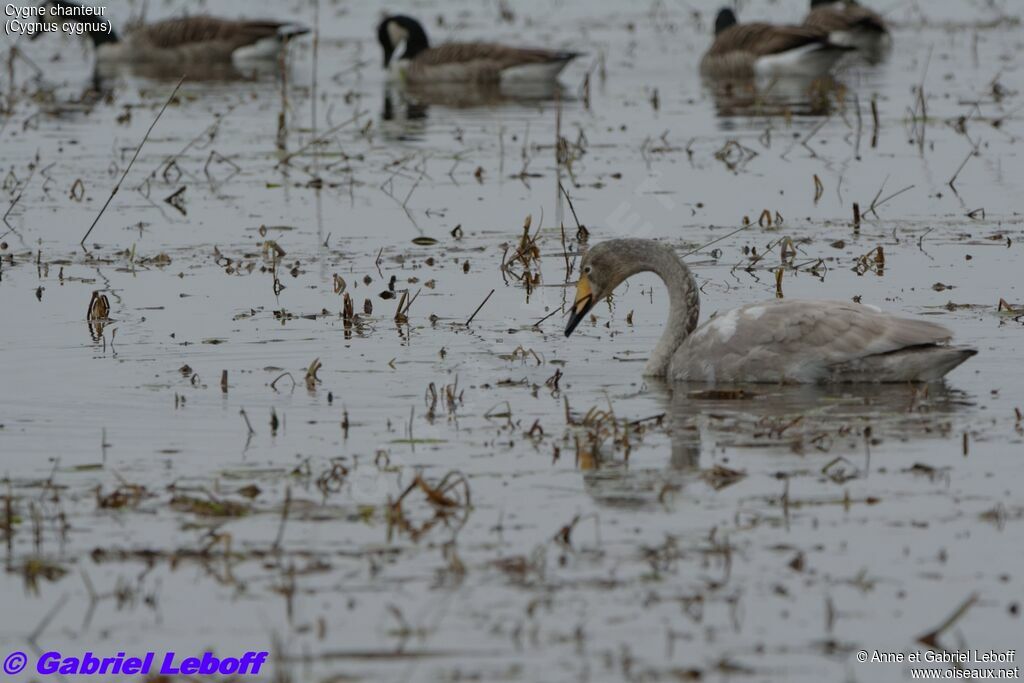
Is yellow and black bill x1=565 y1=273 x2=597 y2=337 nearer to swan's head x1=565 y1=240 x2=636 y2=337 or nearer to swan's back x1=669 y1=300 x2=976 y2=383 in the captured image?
swan's head x1=565 y1=240 x2=636 y2=337

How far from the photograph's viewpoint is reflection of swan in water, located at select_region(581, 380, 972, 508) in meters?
8.46

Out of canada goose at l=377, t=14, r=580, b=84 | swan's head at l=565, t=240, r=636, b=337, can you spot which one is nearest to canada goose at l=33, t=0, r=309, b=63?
canada goose at l=377, t=14, r=580, b=84

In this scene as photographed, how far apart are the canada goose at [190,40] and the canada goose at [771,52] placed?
646cm

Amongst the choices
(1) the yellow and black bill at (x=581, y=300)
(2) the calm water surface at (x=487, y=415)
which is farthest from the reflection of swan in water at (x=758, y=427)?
(1) the yellow and black bill at (x=581, y=300)

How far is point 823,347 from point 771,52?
1689 centimetres

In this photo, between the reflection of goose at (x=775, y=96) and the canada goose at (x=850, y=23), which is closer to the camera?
the reflection of goose at (x=775, y=96)

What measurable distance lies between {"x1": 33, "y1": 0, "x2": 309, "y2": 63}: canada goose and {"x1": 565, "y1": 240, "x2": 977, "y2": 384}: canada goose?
19443mm

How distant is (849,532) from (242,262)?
303 inches

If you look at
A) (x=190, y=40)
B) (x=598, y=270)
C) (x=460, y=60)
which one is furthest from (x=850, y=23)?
(x=598, y=270)

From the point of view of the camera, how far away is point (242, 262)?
14.4m

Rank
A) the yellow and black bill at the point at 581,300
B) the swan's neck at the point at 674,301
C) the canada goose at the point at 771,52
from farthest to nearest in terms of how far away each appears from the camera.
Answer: the canada goose at the point at 771,52
the yellow and black bill at the point at 581,300
the swan's neck at the point at 674,301

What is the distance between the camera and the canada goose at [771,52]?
26422 mm

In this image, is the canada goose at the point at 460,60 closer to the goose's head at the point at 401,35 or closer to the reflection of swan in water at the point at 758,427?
the goose's head at the point at 401,35

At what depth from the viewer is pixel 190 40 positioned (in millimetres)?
29375
